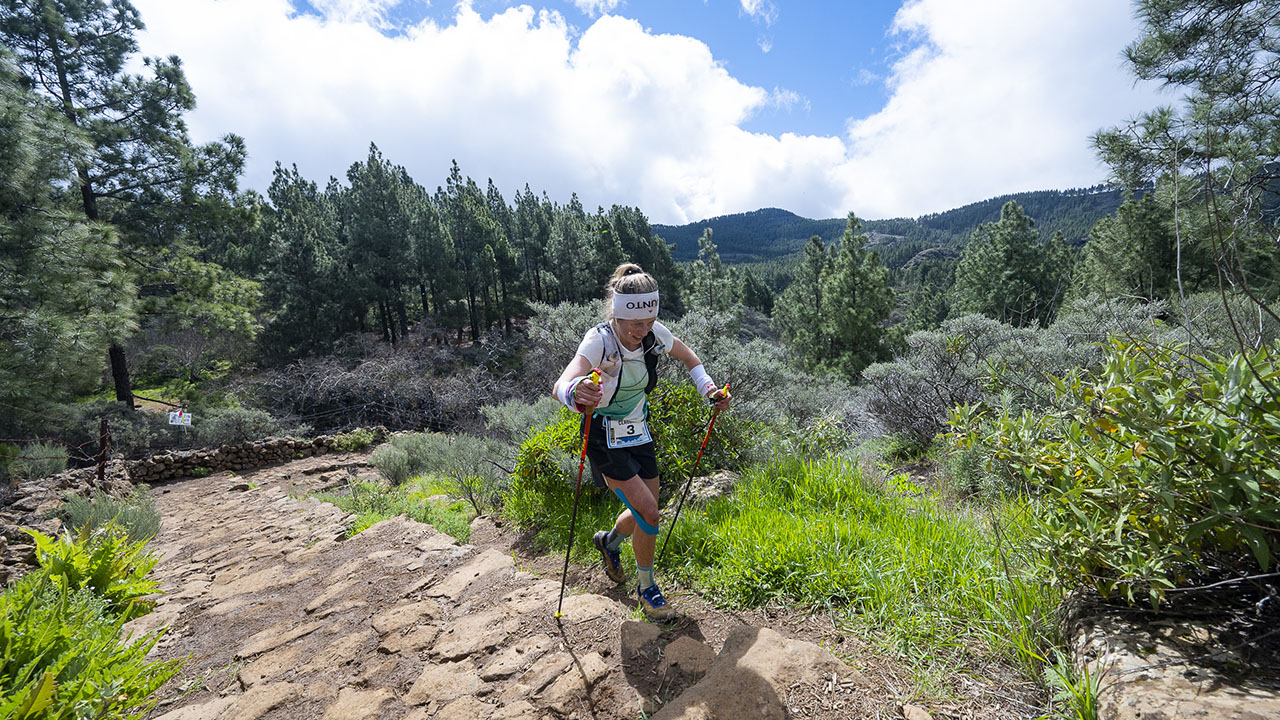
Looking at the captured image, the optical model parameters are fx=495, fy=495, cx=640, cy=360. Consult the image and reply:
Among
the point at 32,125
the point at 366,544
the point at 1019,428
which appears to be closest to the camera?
the point at 1019,428

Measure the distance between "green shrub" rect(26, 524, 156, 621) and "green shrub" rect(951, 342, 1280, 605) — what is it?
5.15m

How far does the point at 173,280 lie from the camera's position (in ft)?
43.6

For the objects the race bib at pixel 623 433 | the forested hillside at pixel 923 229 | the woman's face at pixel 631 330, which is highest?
the forested hillside at pixel 923 229

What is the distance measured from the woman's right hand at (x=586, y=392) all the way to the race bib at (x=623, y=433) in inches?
16.2

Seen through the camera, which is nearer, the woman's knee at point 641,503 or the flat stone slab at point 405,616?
the woman's knee at point 641,503

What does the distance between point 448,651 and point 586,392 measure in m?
1.54

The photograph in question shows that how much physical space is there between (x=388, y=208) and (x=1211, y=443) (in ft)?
95.0

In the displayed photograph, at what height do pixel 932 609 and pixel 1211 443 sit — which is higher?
pixel 1211 443

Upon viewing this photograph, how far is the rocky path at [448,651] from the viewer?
1.98 meters

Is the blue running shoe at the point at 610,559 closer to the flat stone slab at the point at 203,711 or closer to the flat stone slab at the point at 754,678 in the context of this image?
the flat stone slab at the point at 754,678

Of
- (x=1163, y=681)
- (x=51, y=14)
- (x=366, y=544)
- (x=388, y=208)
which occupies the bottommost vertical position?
(x=366, y=544)

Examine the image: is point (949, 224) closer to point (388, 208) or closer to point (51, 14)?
point (388, 208)

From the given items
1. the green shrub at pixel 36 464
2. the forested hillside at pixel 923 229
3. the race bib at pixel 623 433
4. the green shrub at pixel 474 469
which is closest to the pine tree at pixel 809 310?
the green shrub at pixel 474 469

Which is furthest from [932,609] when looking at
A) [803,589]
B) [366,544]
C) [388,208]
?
[388,208]
